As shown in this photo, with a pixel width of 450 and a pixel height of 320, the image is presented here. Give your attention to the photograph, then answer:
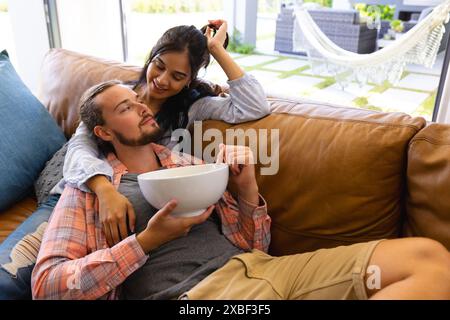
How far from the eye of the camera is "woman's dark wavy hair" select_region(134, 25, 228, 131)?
124cm

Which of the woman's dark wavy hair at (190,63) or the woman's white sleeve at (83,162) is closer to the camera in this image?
the woman's white sleeve at (83,162)

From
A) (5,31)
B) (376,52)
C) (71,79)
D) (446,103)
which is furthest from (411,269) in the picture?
(5,31)

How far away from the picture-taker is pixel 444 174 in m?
0.92

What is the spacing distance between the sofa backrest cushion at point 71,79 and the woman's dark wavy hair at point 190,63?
0.73 ft

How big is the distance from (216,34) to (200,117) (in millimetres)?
264

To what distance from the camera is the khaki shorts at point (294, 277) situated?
0.83 meters

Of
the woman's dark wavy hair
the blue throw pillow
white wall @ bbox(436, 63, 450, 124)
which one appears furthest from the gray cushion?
white wall @ bbox(436, 63, 450, 124)

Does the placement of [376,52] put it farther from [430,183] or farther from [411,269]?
[411,269]

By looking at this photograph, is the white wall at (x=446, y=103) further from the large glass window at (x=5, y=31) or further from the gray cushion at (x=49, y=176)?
the large glass window at (x=5, y=31)

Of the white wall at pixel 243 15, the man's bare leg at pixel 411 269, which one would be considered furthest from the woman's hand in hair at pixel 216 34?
the white wall at pixel 243 15

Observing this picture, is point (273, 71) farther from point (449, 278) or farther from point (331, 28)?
point (449, 278)

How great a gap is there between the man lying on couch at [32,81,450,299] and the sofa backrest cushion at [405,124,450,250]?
0.46ft
